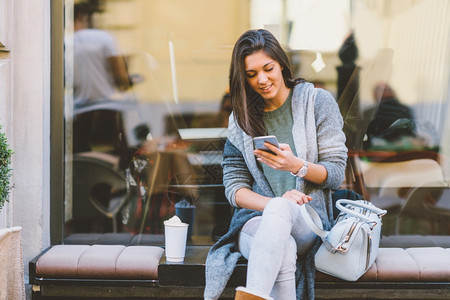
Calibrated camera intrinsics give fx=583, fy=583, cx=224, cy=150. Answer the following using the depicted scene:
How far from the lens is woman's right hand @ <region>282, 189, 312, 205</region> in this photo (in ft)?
8.41

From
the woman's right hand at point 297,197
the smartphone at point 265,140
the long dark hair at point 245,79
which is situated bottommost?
the woman's right hand at point 297,197

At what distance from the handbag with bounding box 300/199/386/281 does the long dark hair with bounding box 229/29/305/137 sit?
0.50m

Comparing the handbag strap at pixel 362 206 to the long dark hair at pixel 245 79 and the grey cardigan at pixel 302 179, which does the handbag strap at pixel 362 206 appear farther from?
the long dark hair at pixel 245 79

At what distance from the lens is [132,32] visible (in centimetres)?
370

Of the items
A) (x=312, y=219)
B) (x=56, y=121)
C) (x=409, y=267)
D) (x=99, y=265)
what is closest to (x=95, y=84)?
(x=56, y=121)

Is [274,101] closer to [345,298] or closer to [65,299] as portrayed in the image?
[345,298]

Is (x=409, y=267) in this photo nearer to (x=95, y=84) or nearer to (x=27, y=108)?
(x=95, y=84)

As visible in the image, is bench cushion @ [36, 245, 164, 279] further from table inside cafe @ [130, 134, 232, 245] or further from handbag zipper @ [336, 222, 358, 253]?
handbag zipper @ [336, 222, 358, 253]

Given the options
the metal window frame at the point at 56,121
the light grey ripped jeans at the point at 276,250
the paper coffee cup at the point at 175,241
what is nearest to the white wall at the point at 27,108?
the metal window frame at the point at 56,121

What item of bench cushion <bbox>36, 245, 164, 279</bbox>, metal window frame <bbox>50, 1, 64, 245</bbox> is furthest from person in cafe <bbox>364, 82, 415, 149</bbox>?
metal window frame <bbox>50, 1, 64, 245</bbox>

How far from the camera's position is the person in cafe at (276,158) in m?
2.59

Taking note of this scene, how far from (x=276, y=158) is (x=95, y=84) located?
1.61 meters

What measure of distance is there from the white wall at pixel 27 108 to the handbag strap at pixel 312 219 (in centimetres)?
158

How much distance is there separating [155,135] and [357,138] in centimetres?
127
